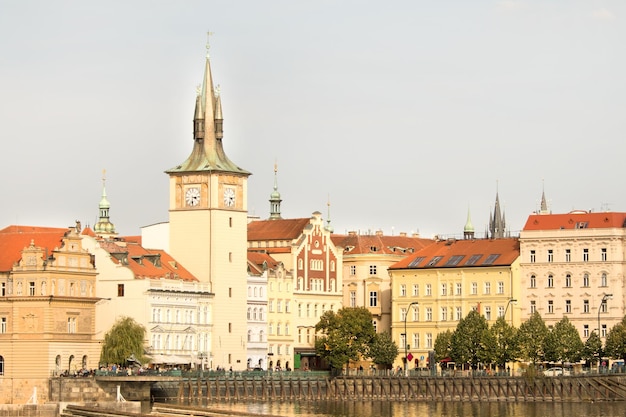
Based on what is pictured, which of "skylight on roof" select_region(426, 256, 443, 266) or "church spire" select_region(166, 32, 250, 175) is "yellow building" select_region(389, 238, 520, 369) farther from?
"church spire" select_region(166, 32, 250, 175)

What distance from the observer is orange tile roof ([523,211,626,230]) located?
169000 mm

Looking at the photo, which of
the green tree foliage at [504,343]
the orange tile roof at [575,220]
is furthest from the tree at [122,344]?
the orange tile roof at [575,220]

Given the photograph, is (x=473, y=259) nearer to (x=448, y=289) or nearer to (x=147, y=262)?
(x=448, y=289)

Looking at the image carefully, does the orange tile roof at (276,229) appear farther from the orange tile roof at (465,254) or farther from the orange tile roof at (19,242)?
the orange tile roof at (19,242)

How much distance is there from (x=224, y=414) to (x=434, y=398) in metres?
49.5

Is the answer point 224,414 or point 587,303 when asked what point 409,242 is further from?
point 224,414

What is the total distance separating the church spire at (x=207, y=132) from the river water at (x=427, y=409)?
80.1ft

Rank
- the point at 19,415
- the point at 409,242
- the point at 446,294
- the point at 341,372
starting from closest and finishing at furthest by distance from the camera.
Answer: the point at 19,415
the point at 341,372
the point at 446,294
the point at 409,242

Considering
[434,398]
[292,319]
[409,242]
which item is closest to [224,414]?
[434,398]

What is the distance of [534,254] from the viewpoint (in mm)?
172125

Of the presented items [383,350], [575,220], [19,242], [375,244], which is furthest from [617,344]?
[19,242]

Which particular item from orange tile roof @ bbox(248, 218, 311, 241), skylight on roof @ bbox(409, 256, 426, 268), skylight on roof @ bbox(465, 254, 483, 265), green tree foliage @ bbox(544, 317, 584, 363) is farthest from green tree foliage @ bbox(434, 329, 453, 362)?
orange tile roof @ bbox(248, 218, 311, 241)

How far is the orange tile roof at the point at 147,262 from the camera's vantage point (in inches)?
6191

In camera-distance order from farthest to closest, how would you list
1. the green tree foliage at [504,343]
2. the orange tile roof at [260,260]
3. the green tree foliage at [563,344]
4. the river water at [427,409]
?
1. the orange tile roof at [260,260]
2. the green tree foliage at [504,343]
3. the green tree foliage at [563,344]
4. the river water at [427,409]
